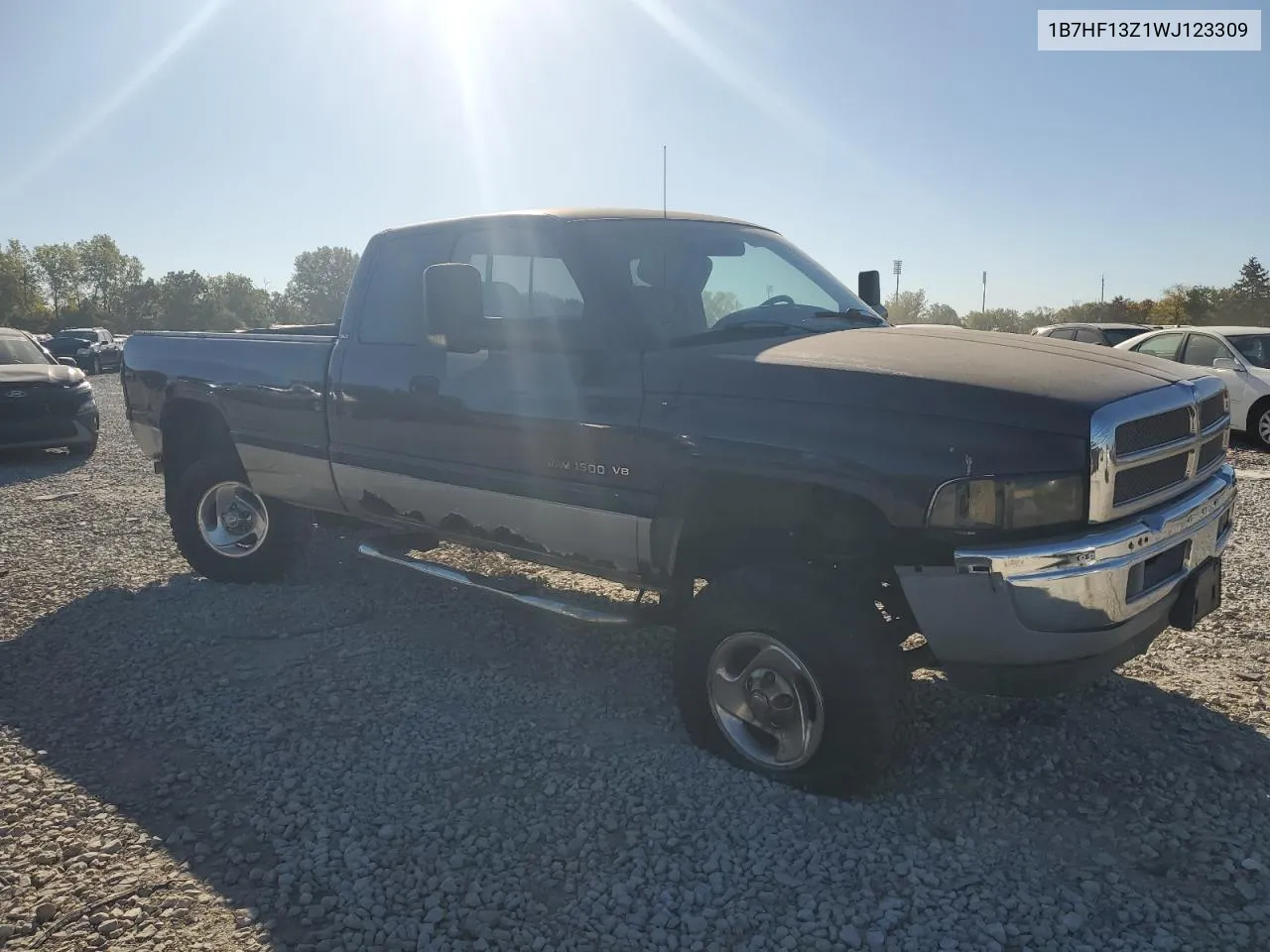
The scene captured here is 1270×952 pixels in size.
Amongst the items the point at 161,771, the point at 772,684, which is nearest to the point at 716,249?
the point at 772,684

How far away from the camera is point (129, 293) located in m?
90.3

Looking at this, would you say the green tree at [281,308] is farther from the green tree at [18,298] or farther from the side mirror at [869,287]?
the side mirror at [869,287]

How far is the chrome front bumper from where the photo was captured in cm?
266

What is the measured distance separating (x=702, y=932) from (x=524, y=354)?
2.27 metres

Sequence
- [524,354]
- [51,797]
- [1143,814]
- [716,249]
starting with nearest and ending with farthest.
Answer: [1143,814] < [51,797] < [524,354] < [716,249]

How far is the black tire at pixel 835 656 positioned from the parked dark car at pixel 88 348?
33.2 metres

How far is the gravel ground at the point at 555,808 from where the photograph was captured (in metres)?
2.57

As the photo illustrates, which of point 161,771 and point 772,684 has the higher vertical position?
point 772,684

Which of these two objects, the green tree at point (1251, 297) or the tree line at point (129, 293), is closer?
the green tree at point (1251, 297)

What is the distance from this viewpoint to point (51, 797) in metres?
3.28

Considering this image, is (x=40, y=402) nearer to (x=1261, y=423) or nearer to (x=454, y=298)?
(x=454, y=298)

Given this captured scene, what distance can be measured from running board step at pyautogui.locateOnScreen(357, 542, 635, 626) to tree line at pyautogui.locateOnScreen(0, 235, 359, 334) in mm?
76374

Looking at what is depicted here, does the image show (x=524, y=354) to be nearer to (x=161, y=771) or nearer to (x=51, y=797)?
(x=161, y=771)

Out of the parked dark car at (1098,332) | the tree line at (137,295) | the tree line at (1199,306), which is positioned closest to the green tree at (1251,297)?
the tree line at (1199,306)
